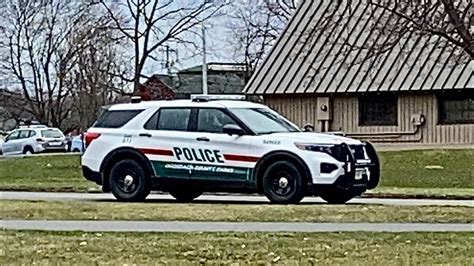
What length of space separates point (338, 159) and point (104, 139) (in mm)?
4182

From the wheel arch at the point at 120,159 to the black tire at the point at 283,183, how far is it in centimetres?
210

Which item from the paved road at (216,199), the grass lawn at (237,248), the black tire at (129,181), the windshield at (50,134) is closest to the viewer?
the grass lawn at (237,248)

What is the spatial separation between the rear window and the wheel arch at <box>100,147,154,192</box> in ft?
1.82

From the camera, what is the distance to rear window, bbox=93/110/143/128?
19.5 metres

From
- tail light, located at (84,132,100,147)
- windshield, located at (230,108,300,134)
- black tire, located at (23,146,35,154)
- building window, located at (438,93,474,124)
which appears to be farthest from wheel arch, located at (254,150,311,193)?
black tire, located at (23,146,35,154)

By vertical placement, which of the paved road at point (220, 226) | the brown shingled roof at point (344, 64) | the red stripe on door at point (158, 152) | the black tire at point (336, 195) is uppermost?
the brown shingled roof at point (344, 64)

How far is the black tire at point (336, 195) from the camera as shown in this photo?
18109mm

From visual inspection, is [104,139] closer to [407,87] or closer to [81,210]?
[81,210]

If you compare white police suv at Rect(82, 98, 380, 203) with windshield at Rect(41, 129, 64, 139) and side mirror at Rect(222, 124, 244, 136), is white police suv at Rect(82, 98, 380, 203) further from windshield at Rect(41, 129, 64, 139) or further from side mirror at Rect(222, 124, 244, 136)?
windshield at Rect(41, 129, 64, 139)

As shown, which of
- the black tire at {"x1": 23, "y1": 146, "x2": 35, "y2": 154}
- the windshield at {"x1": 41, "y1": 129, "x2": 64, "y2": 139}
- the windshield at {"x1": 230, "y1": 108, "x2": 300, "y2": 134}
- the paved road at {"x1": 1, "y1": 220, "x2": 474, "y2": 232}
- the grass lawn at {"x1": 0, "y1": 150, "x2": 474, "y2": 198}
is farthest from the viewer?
the windshield at {"x1": 41, "y1": 129, "x2": 64, "y2": 139}

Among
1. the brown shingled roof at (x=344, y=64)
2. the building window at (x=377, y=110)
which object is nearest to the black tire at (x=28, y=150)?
the brown shingled roof at (x=344, y=64)

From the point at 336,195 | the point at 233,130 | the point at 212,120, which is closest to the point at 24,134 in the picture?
the point at 212,120

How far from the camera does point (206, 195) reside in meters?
21.9

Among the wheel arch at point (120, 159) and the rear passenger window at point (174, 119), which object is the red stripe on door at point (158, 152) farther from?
the rear passenger window at point (174, 119)
